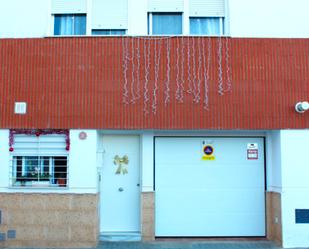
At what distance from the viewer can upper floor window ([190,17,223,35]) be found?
33.3ft

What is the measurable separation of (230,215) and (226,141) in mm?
1723

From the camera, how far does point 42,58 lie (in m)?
9.83

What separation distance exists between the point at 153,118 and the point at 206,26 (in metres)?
2.52

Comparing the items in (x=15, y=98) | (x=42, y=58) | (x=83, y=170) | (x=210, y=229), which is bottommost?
(x=210, y=229)

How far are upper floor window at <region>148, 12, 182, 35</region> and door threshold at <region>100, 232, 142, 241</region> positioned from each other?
15.3ft

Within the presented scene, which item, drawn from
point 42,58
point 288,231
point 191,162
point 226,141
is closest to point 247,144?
point 226,141

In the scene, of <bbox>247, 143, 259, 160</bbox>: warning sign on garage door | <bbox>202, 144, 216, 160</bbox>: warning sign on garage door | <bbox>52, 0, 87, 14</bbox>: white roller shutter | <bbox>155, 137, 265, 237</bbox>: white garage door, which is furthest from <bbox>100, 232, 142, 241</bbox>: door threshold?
<bbox>52, 0, 87, 14</bbox>: white roller shutter

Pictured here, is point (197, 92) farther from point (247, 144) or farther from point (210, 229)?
point (210, 229)

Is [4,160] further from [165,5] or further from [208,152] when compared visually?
[165,5]

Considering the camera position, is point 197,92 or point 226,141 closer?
point 197,92

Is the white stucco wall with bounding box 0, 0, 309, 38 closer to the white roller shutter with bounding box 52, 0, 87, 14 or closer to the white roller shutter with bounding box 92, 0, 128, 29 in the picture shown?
the white roller shutter with bounding box 92, 0, 128, 29

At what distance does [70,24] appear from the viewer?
10211 millimetres

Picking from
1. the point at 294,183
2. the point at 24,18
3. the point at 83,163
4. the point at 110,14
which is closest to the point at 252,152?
the point at 294,183

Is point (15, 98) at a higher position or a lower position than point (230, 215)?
higher
